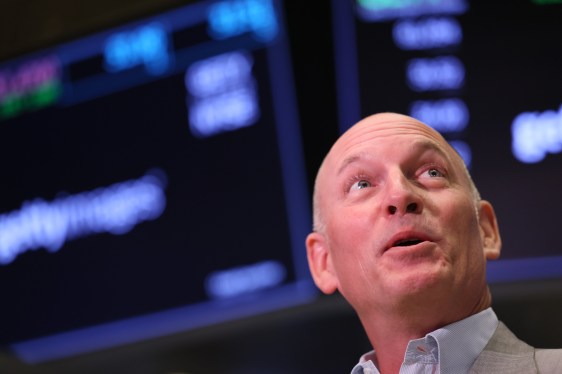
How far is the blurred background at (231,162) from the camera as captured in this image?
285cm

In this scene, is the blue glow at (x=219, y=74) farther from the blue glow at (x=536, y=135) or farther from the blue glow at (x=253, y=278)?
the blue glow at (x=536, y=135)

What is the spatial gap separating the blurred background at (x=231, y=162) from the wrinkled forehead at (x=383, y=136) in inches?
45.8

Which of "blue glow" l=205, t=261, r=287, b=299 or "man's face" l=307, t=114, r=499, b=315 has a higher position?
"man's face" l=307, t=114, r=499, b=315

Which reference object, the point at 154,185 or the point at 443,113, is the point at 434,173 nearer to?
the point at 443,113

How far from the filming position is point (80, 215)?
336 centimetres

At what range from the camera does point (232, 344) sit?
307 cm

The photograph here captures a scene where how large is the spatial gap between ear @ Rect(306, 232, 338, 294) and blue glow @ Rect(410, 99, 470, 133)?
4.41 feet

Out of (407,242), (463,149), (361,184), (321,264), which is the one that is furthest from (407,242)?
(463,149)

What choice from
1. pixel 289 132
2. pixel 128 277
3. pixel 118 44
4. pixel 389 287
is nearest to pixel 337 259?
pixel 389 287

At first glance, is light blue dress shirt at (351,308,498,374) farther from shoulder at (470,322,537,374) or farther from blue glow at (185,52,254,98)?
blue glow at (185,52,254,98)

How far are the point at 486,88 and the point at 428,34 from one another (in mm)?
264

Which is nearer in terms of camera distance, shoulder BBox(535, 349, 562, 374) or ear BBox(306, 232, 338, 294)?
shoulder BBox(535, 349, 562, 374)

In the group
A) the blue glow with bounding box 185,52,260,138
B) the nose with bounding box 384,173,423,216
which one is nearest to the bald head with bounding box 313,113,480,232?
the nose with bounding box 384,173,423,216

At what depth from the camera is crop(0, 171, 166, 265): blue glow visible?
10.7 feet
